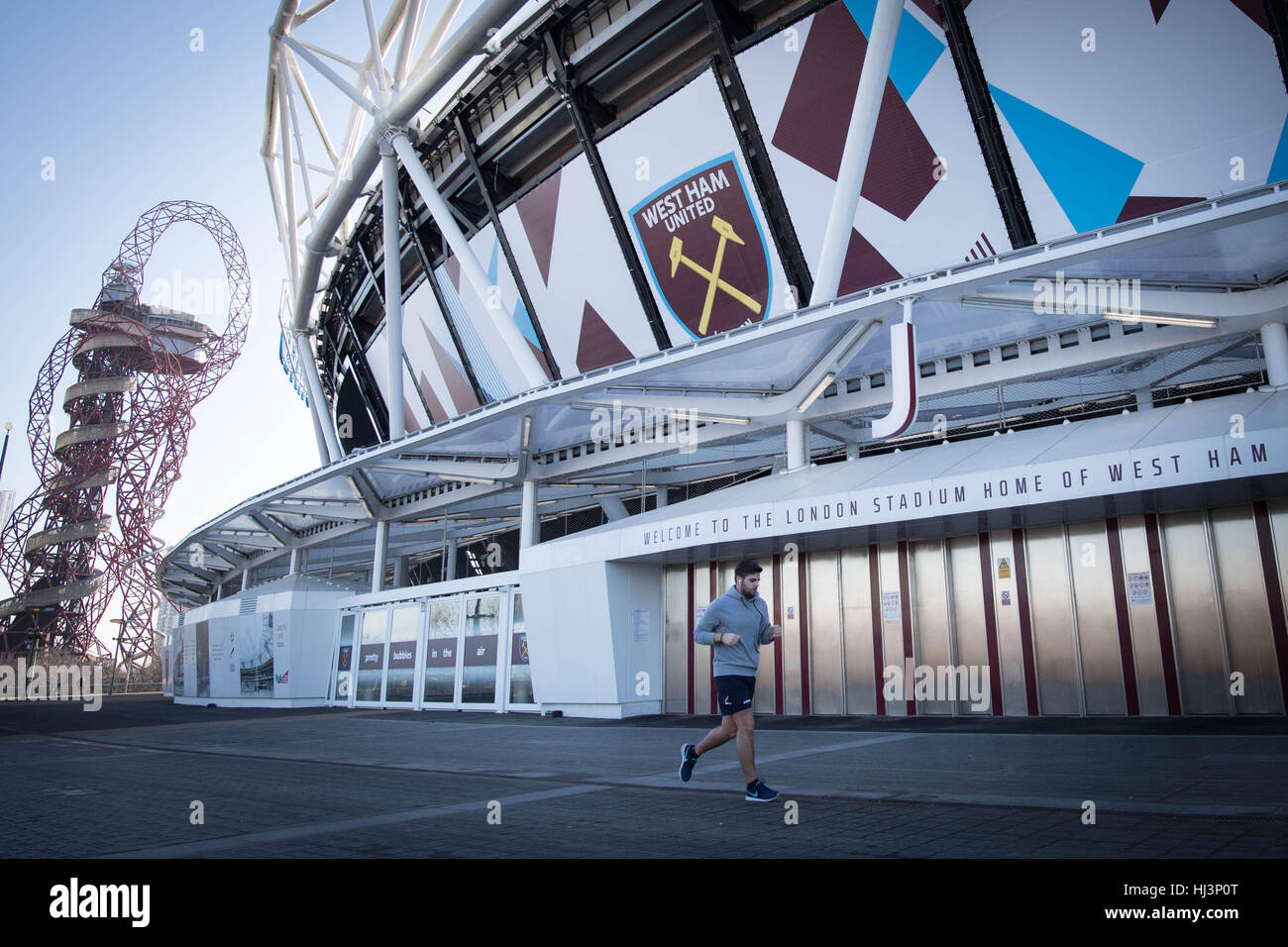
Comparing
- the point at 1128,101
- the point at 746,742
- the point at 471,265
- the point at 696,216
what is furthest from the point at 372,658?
the point at 1128,101

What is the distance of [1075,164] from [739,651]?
49.0ft

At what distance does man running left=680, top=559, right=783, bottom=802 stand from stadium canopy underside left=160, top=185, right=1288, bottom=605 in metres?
7.76

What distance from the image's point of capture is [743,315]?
21.5 meters

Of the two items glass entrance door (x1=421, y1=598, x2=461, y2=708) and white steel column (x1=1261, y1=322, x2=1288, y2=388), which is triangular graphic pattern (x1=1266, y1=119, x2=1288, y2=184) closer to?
white steel column (x1=1261, y1=322, x2=1288, y2=388)

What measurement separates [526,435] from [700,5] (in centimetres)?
1083

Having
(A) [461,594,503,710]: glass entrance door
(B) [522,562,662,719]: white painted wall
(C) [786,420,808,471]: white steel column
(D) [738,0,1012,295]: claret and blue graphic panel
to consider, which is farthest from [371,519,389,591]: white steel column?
(D) [738,0,1012,295]: claret and blue graphic panel

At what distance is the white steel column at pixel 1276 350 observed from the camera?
12.9 meters

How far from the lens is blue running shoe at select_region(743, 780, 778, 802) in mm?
6074

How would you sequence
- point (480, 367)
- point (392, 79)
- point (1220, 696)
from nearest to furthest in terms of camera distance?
point (1220, 696), point (392, 79), point (480, 367)

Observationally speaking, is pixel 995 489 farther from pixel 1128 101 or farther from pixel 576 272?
pixel 576 272

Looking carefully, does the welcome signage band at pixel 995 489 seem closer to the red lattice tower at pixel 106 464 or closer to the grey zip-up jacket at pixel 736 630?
the grey zip-up jacket at pixel 736 630

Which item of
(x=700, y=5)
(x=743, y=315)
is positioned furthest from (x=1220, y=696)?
(x=700, y=5)
